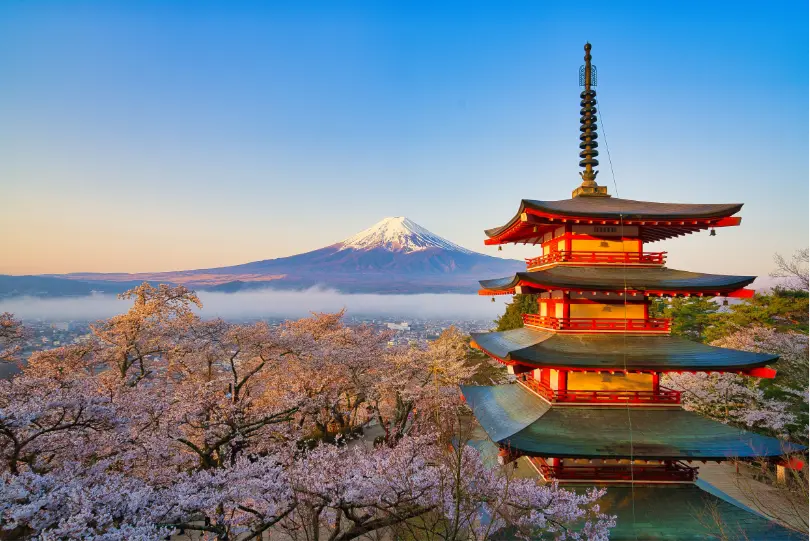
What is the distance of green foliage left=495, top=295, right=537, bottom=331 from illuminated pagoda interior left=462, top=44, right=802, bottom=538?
79.1 ft

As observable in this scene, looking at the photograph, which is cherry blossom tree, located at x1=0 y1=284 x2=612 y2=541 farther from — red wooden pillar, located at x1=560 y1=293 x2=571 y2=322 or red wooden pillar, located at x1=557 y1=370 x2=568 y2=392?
red wooden pillar, located at x1=560 y1=293 x2=571 y2=322

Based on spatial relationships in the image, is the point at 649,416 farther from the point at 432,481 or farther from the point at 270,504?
the point at 270,504

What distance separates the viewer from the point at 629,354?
10.2m

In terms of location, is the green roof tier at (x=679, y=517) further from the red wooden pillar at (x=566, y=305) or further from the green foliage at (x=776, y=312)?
the green foliage at (x=776, y=312)

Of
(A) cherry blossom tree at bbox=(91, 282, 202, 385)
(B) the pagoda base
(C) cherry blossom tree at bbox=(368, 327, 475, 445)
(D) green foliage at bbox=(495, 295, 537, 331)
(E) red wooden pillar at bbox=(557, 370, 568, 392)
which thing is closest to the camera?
(B) the pagoda base

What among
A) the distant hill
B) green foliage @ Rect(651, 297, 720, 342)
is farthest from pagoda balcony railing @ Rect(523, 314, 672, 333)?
the distant hill

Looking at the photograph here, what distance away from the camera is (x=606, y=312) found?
11.5m

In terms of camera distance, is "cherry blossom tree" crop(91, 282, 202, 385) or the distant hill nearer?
"cherry blossom tree" crop(91, 282, 202, 385)

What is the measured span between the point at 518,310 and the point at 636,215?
27464 millimetres

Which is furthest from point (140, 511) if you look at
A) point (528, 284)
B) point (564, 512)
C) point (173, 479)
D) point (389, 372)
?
point (389, 372)

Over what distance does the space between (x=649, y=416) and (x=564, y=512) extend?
3.90 meters

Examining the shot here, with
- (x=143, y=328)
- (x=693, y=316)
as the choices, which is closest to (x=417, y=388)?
(x=143, y=328)

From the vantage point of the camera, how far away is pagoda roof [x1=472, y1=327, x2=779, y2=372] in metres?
9.75

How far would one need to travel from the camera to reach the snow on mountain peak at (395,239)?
14838 cm
